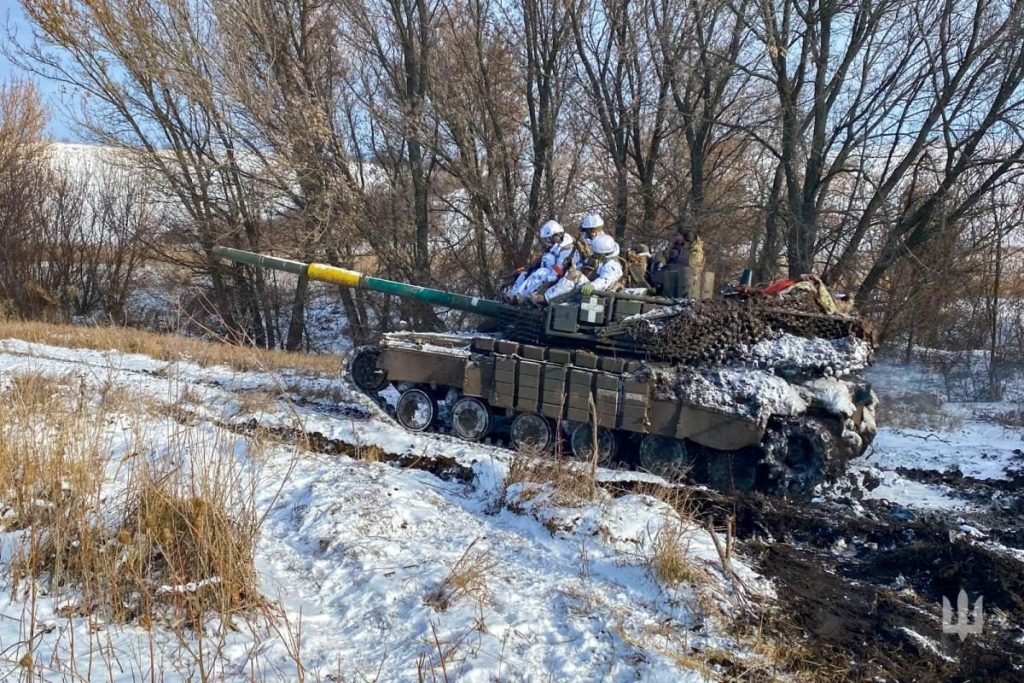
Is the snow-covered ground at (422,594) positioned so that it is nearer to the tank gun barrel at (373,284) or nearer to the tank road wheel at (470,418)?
the tank road wheel at (470,418)

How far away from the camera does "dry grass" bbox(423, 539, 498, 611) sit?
3803 millimetres

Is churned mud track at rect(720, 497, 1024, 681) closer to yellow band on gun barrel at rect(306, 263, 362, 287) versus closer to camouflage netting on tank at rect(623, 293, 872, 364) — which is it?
camouflage netting on tank at rect(623, 293, 872, 364)

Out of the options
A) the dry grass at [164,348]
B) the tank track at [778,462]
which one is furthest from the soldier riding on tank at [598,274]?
the dry grass at [164,348]

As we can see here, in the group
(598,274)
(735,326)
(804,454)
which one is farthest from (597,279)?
(804,454)

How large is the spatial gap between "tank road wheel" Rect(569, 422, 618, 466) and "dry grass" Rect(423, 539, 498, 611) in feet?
11.9

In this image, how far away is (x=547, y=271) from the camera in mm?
8594

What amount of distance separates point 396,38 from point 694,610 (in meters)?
17.4

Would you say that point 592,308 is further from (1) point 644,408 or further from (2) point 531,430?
(2) point 531,430

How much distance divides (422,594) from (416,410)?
Result: 15.6ft

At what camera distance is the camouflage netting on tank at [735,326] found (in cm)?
714

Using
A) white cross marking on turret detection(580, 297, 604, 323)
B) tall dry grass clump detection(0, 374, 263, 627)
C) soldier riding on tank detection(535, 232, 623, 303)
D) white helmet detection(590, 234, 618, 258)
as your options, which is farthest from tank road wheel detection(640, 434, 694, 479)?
tall dry grass clump detection(0, 374, 263, 627)

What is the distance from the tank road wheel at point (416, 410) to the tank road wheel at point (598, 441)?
1.61 meters

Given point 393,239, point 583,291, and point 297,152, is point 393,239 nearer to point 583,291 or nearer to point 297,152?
point 297,152

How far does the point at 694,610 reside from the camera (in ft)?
12.9
